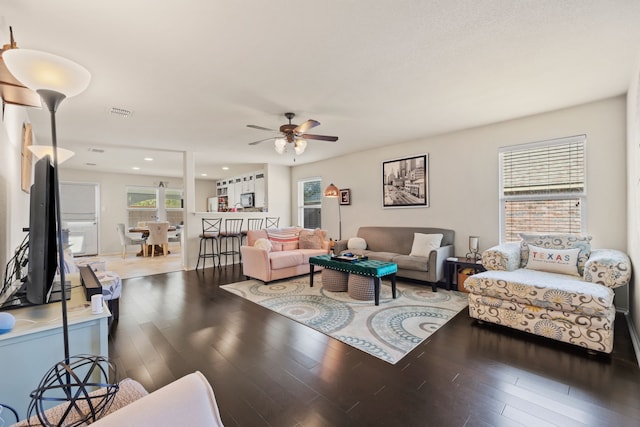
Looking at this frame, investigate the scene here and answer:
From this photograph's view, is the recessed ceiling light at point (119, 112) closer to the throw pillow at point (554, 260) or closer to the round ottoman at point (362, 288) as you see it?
the round ottoman at point (362, 288)

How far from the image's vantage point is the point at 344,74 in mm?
2631

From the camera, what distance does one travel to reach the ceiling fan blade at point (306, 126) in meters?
3.06

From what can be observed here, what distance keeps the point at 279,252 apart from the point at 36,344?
3.76m

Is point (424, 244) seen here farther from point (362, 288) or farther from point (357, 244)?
point (362, 288)

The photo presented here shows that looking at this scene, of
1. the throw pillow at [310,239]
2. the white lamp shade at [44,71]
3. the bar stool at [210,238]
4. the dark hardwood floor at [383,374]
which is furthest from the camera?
the bar stool at [210,238]

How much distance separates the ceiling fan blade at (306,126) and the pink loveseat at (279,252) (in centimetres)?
209

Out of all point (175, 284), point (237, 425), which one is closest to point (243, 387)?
point (237, 425)

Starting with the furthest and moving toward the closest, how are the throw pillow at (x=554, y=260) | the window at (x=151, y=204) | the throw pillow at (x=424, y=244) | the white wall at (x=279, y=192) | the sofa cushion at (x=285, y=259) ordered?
1. the window at (x=151, y=204)
2. the white wall at (x=279, y=192)
3. the sofa cushion at (x=285, y=259)
4. the throw pillow at (x=424, y=244)
5. the throw pillow at (x=554, y=260)

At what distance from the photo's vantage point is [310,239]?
5500mm

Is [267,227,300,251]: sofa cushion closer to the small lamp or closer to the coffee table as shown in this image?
the coffee table

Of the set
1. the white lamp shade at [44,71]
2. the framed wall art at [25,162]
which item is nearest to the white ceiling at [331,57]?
the framed wall art at [25,162]

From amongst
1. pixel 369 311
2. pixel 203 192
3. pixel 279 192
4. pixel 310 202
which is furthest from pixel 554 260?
pixel 203 192

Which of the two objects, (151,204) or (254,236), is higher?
(151,204)

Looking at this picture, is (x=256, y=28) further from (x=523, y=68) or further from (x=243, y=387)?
(x=243, y=387)
